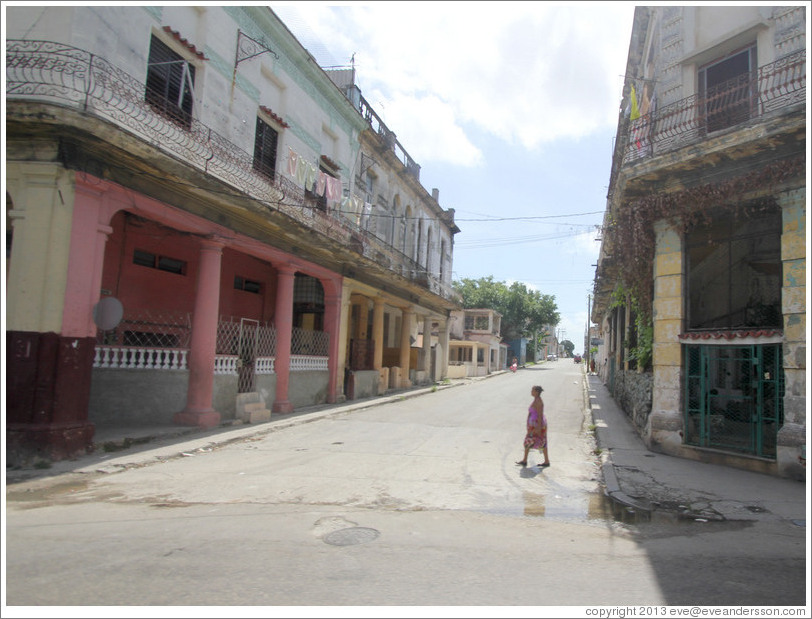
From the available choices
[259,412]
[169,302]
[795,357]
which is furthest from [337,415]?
[795,357]

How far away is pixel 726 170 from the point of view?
876 centimetres

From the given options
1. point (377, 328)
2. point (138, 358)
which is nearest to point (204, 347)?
point (138, 358)

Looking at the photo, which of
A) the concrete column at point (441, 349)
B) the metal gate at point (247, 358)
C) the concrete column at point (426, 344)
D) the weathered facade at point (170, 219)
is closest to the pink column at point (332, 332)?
the weathered facade at point (170, 219)

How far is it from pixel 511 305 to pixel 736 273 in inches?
1655

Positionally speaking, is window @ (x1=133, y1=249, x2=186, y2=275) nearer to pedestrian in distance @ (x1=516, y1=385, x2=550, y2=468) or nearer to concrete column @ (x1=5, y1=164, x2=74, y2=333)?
concrete column @ (x1=5, y1=164, x2=74, y2=333)

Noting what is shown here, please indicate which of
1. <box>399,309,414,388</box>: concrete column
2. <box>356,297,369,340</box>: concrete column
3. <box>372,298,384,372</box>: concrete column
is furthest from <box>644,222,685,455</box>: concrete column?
<box>399,309,414,388</box>: concrete column

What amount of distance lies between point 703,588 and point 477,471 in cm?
422

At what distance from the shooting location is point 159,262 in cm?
1288

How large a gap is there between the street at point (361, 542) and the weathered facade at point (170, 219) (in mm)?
2371

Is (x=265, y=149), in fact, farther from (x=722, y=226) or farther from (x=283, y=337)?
(x=722, y=226)

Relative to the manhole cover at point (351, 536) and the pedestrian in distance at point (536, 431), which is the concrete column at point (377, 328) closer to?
the pedestrian in distance at point (536, 431)

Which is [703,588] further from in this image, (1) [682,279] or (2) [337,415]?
(2) [337,415]

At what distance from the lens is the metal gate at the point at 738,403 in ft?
27.1

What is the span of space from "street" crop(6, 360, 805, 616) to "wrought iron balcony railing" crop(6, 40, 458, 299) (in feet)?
18.0
